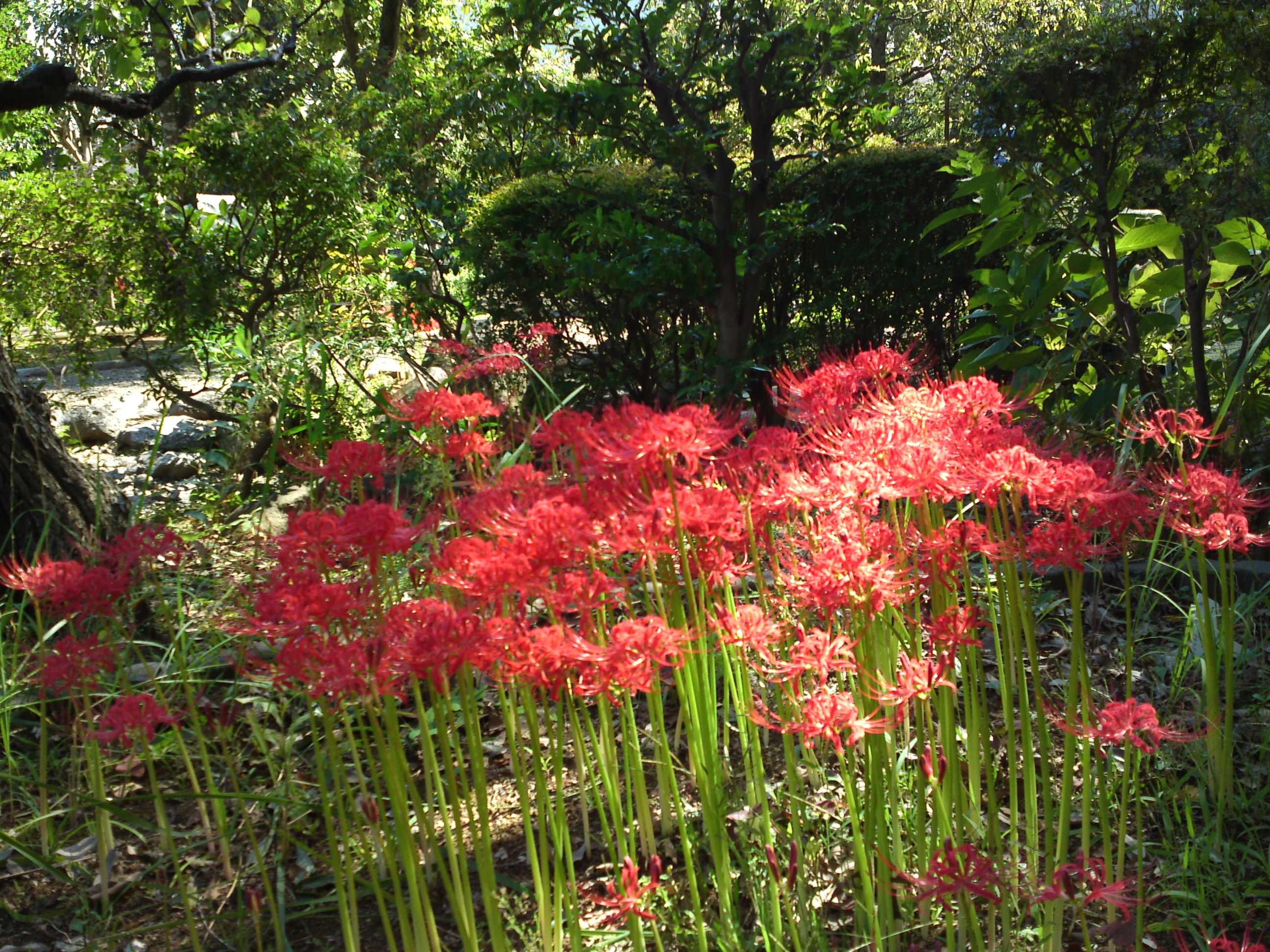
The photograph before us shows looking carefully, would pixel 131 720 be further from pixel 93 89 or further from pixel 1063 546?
pixel 93 89

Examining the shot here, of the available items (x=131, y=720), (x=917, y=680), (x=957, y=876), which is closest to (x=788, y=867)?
(x=957, y=876)

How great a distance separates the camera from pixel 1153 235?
385 cm

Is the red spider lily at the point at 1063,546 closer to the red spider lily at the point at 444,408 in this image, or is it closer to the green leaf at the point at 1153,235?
the red spider lily at the point at 444,408

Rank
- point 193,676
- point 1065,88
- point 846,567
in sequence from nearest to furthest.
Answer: point 846,567
point 193,676
point 1065,88

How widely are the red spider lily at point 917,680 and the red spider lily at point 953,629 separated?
0.10ft

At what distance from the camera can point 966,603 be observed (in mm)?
1619

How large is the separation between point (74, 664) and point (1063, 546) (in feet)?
5.68

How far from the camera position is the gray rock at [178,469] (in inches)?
265

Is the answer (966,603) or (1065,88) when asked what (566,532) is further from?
(1065,88)

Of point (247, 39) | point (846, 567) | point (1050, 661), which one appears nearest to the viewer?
point (846, 567)

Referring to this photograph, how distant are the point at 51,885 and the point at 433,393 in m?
1.57

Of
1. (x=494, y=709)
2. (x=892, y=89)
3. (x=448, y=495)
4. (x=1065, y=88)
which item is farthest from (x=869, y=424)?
(x=892, y=89)

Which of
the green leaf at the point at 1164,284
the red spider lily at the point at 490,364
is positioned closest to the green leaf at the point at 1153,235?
the green leaf at the point at 1164,284

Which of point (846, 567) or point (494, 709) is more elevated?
point (846, 567)
